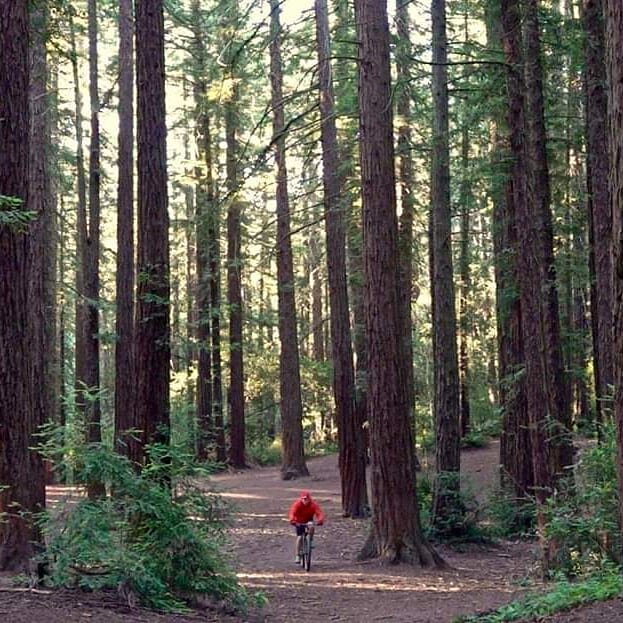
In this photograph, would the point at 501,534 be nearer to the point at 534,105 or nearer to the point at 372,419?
the point at 372,419

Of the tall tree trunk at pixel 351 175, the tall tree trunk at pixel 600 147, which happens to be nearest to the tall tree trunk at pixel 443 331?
the tall tree trunk at pixel 600 147

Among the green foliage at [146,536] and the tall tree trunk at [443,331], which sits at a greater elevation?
the tall tree trunk at [443,331]

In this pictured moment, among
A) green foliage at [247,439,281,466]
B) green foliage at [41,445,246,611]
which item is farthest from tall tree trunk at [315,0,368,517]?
green foliage at [247,439,281,466]

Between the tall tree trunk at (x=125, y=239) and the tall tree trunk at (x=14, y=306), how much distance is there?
9.53 meters

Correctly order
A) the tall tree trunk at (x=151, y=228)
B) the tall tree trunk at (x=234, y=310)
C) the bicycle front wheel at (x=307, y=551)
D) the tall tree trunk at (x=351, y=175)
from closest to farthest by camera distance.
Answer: the tall tree trunk at (x=151, y=228) → the bicycle front wheel at (x=307, y=551) → the tall tree trunk at (x=351, y=175) → the tall tree trunk at (x=234, y=310)

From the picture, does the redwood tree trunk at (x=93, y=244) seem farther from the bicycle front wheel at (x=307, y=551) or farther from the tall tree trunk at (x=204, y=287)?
the bicycle front wheel at (x=307, y=551)

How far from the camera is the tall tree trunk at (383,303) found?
11.8 m

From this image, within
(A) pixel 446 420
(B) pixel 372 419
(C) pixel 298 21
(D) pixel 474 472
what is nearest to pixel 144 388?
(B) pixel 372 419

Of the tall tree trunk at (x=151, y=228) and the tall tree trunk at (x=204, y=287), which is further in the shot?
the tall tree trunk at (x=204, y=287)

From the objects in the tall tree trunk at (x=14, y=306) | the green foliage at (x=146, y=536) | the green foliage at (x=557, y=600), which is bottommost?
the green foliage at (x=557, y=600)

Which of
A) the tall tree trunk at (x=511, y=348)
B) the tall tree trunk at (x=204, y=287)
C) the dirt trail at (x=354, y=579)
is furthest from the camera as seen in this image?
the tall tree trunk at (x=204, y=287)

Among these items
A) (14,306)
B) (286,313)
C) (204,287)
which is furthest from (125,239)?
(204,287)

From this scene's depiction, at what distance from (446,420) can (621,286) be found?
9.92 meters

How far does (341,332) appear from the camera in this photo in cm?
1734
